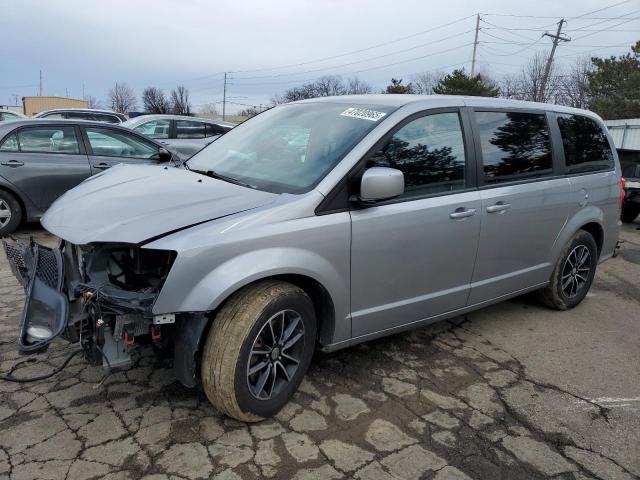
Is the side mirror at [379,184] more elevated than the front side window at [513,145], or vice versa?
the front side window at [513,145]

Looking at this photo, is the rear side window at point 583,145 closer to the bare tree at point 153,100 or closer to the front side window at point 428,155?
the front side window at point 428,155

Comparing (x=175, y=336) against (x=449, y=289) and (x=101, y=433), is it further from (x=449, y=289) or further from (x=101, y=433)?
(x=449, y=289)

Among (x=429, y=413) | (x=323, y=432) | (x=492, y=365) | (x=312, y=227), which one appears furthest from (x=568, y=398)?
(x=312, y=227)

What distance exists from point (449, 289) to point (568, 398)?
1.01 m

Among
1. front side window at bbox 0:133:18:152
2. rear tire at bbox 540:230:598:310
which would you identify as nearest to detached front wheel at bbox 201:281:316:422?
rear tire at bbox 540:230:598:310

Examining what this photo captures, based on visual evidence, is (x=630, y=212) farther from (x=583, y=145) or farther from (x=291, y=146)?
(x=291, y=146)

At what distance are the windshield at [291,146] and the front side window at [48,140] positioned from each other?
3.79 meters

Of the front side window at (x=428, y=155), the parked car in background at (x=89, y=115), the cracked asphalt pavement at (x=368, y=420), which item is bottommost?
the cracked asphalt pavement at (x=368, y=420)

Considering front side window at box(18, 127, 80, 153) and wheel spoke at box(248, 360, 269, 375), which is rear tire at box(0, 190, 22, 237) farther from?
wheel spoke at box(248, 360, 269, 375)

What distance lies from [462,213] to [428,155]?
0.46 metres

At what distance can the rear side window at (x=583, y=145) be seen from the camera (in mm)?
4520

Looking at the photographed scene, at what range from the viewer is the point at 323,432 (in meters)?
2.85

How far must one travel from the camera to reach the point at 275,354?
289 centimetres

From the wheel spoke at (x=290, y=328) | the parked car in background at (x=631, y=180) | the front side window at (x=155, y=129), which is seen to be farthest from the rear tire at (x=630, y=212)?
the front side window at (x=155, y=129)
